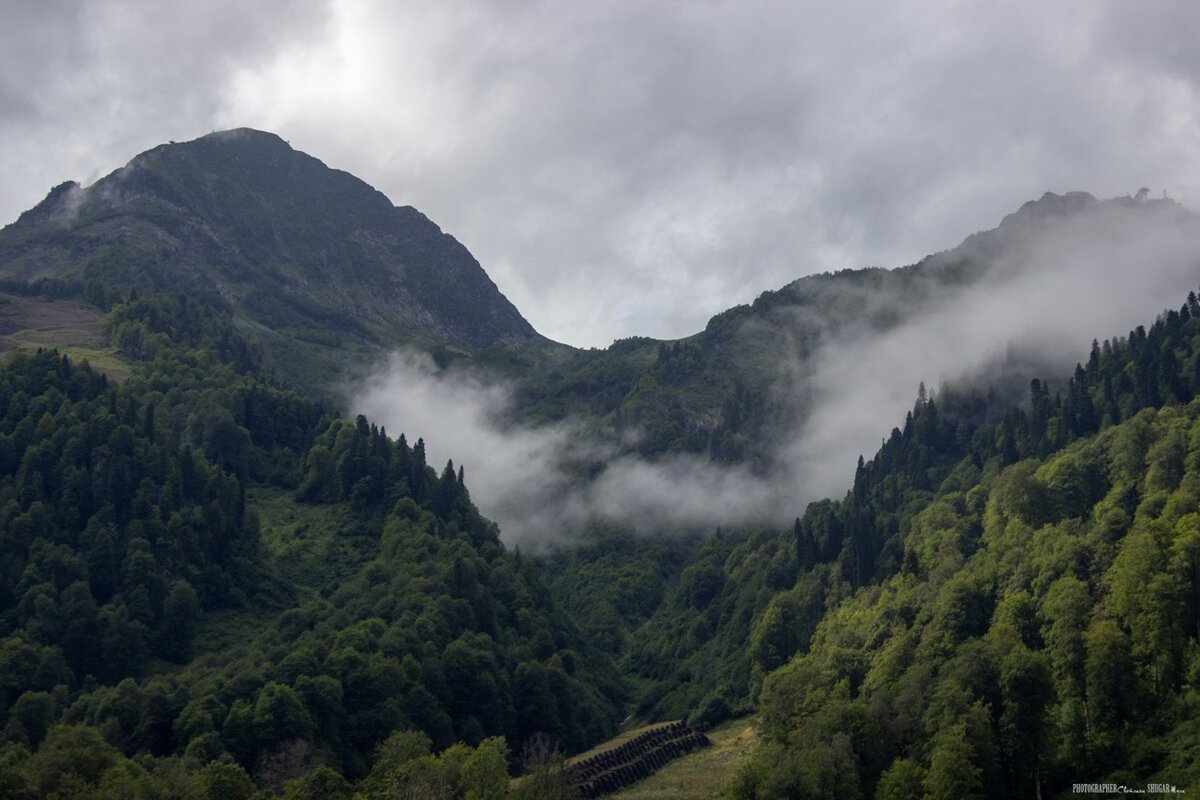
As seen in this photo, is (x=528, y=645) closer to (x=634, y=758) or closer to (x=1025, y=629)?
(x=634, y=758)

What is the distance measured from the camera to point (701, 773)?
477ft

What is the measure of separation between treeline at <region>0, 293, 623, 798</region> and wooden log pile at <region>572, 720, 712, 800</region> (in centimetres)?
1052

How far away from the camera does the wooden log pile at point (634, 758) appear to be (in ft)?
461

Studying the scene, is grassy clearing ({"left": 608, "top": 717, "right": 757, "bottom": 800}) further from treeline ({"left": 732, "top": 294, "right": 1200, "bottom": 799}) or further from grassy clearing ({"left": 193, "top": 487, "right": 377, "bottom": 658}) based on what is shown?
grassy clearing ({"left": 193, "top": 487, "right": 377, "bottom": 658})

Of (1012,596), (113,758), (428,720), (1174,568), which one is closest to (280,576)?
(428,720)

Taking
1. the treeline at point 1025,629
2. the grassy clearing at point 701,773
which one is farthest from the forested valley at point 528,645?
the grassy clearing at point 701,773

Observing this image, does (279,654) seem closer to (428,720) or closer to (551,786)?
(428,720)

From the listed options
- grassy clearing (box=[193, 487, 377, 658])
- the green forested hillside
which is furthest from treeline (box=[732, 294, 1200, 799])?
grassy clearing (box=[193, 487, 377, 658])

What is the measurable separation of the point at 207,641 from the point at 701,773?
71.2 meters

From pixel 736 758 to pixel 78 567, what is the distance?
3641 inches

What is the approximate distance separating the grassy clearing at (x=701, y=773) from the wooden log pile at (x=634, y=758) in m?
1.48

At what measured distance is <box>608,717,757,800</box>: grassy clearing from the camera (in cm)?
13431

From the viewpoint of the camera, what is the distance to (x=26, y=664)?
14162cm

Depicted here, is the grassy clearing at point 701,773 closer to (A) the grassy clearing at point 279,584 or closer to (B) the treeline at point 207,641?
(B) the treeline at point 207,641
